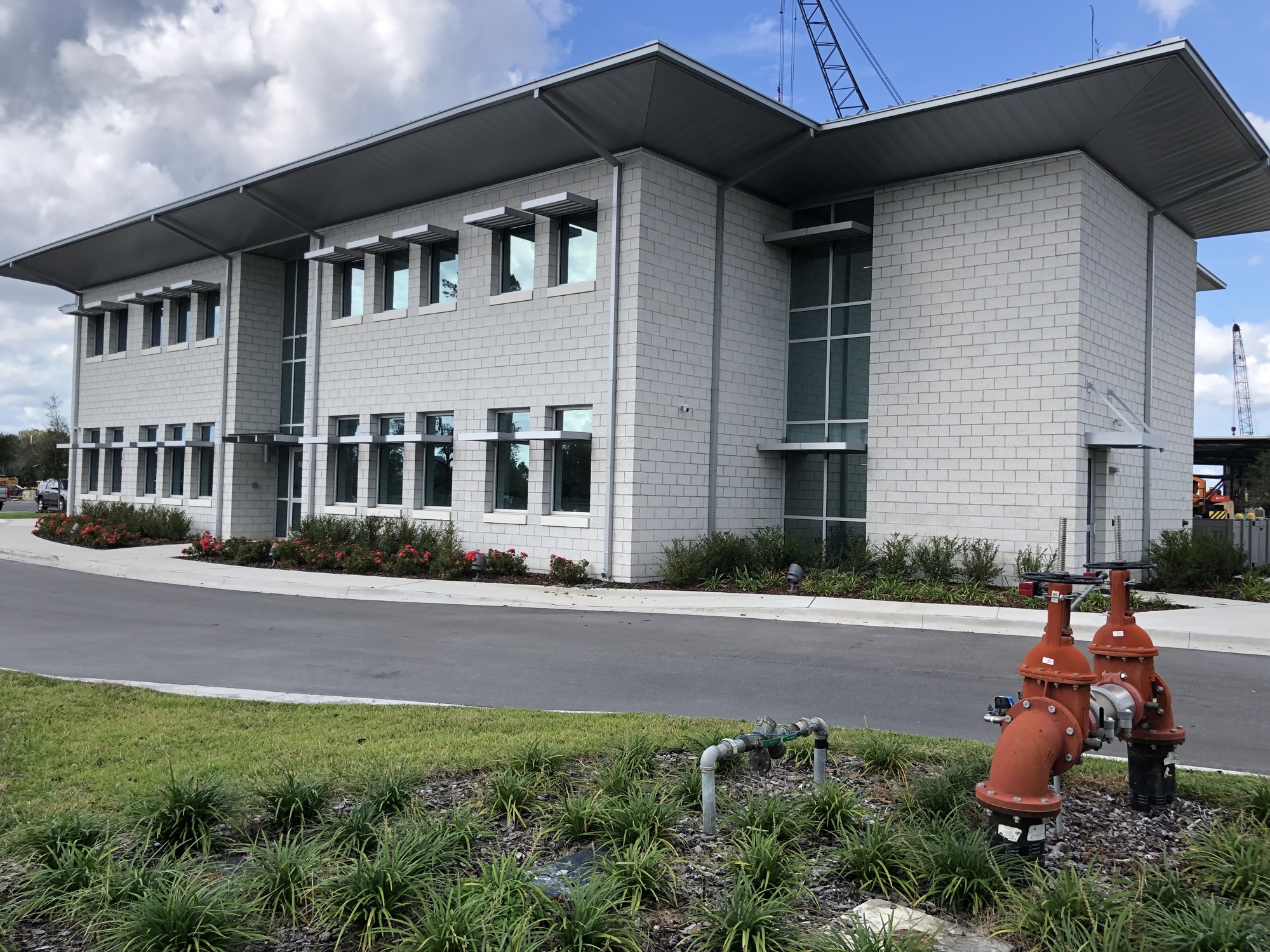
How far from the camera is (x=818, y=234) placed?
63.5 ft

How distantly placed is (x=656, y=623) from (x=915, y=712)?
227 inches

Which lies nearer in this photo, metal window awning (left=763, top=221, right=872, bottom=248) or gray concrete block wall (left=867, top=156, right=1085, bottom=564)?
gray concrete block wall (left=867, top=156, right=1085, bottom=564)

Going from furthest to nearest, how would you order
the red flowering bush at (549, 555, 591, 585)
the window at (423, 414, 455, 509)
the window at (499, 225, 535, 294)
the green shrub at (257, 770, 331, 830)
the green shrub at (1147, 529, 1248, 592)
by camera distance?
the window at (423, 414, 455, 509), the window at (499, 225, 535, 294), the green shrub at (1147, 529, 1248, 592), the red flowering bush at (549, 555, 591, 585), the green shrub at (257, 770, 331, 830)

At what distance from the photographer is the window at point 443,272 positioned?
70.0 feet

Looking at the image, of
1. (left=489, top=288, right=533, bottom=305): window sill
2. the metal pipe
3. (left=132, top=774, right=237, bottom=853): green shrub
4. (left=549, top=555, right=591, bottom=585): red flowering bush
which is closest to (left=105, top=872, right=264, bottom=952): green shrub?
(left=132, top=774, right=237, bottom=853): green shrub

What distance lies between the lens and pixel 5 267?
107 ft

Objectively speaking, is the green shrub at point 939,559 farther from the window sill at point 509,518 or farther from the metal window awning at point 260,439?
the metal window awning at point 260,439

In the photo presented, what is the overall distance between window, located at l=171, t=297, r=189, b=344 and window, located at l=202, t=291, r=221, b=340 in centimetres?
125

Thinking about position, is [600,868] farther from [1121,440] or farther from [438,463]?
[438,463]

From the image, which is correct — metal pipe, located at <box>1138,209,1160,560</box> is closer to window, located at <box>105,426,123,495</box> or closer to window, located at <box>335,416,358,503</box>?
window, located at <box>335,416,358,503</box>

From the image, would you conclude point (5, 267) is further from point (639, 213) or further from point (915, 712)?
point (915, 712)

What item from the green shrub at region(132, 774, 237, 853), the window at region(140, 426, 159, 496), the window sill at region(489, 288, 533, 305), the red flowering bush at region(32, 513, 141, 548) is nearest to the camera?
the green shrub at region(132, 774, 237, 853)

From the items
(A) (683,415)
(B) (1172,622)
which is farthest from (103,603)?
(B) (1172,622)

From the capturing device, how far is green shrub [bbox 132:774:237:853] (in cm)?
449
